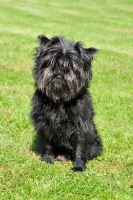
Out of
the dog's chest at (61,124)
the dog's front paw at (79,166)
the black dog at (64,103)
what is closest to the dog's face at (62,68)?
the black dog at (64,103)

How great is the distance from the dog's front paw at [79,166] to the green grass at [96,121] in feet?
0.31

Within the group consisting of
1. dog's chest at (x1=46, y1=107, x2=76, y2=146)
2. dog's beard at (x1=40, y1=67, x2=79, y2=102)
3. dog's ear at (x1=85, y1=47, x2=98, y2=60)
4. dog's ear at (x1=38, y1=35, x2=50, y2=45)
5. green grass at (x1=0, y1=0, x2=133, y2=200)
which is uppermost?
dog's ear at (x1=38, y1=35, x2=50, y2=45)

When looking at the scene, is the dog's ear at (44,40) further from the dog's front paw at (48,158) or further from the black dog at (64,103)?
the dog's front paw at (48,158)

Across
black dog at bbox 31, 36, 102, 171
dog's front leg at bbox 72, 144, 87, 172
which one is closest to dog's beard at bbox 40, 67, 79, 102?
black dog at bbox 31, 36, 102, 171

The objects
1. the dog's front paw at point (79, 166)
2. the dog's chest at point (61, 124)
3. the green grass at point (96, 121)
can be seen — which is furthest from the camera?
the dog's front paw at point (79, 166)

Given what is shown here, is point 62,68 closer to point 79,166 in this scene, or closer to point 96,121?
point 79,166

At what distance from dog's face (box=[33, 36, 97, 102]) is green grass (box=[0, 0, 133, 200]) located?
1254mm

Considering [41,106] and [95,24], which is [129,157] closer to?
[41,106]

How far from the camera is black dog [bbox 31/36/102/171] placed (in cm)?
550

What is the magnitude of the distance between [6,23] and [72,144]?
58.5 feet

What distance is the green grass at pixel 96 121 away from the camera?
5452mm

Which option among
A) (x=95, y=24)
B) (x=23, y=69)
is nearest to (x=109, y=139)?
(x=23, y=69)

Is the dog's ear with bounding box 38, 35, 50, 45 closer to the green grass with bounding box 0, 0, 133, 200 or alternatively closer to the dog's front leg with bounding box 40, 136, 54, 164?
the dog's front leg with bounding box 40, 136, 54, 164

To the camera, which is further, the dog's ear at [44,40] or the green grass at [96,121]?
the dog's ear at [44,40]
